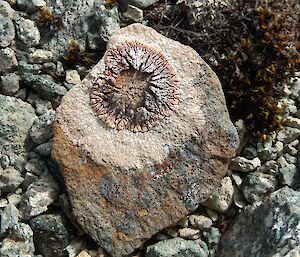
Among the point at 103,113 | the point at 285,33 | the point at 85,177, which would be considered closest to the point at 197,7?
the point at 285,33

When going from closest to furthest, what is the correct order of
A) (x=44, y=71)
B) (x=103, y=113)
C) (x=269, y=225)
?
1. (x=269, y=225)
2. (x=103, y=113)
3. (x=44, y=71)

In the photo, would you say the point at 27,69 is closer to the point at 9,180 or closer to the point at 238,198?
the point at 9,180

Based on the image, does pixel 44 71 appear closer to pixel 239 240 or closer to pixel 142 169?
pixel 142 169

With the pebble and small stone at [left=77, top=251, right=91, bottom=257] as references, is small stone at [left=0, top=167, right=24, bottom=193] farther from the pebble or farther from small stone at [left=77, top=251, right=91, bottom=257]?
small stone at [left=77, top=251, right=91, bottom=257]

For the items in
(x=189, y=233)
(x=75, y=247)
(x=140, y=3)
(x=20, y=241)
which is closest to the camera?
(x=20, y=241)

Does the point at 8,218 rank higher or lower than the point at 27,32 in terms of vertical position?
lower

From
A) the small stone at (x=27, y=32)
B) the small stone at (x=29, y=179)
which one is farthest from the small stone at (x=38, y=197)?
the small stone at (x=27, y=32)

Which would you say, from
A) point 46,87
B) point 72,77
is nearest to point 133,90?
point 72,77
